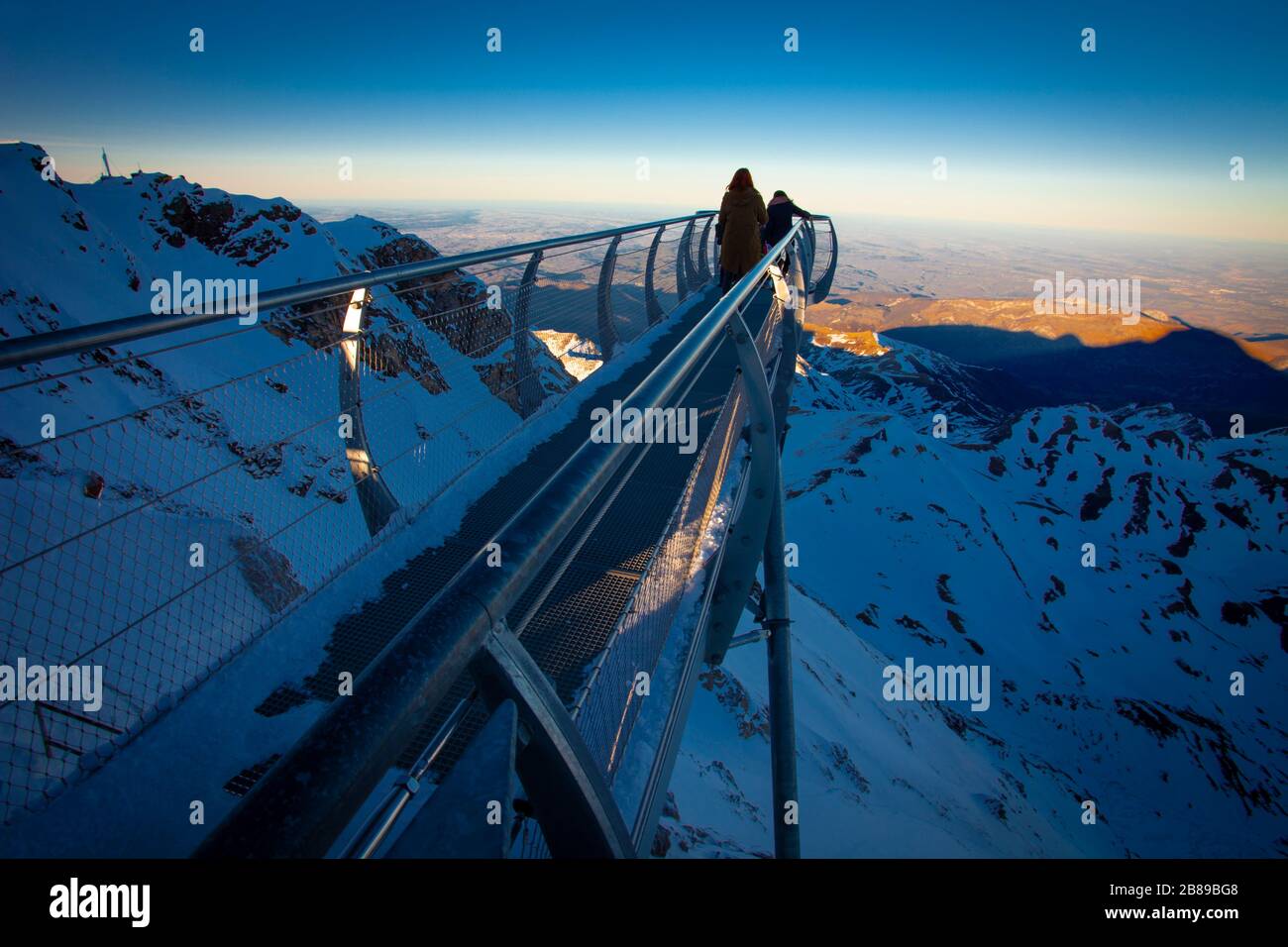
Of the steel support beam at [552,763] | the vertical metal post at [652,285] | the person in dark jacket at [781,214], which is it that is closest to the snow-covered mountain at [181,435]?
the steel support beam at [552,763]

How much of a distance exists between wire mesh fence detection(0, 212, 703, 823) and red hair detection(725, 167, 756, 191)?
3.99 feet

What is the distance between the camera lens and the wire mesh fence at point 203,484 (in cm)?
294

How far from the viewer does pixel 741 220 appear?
7.91 m

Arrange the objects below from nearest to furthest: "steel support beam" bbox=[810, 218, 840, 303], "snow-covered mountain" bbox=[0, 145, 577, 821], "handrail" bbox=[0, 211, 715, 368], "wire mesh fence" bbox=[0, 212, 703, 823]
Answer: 1. "handrail" bbox=[0, 211, 715, 368]
2. "wire mesh fence" bbox=[0, 212, 703, 823]
3. "snow-covered mountain" bbox=[0, 145, 577, 821]
4. "steel support beam" bbox=[810, 218, 840, 303]

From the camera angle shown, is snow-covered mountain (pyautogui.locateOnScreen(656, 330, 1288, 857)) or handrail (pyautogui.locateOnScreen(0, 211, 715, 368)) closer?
handrail (pyautogui.locateOnScreen(0, 211, 715, 368))

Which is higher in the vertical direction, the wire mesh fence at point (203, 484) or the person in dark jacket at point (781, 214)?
the person in dark jacket at point (781, 214)

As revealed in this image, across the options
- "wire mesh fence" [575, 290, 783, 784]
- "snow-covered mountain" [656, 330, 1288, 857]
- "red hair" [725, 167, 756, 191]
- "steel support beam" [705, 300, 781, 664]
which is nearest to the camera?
"wire mesh fence" [575, 290, 783, 784]

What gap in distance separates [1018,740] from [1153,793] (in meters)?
12.9

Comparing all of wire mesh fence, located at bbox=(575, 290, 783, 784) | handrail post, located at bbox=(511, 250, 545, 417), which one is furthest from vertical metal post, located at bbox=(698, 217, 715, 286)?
wire mesh fence, located at bbox=(575, 290, 783, 784)

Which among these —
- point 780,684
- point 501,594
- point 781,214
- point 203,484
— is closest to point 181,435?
point 203,484

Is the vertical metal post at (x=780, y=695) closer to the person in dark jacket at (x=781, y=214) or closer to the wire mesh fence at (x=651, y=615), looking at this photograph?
the wire mesh fence at (x=651, y=615)

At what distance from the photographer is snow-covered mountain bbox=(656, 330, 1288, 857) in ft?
69.1

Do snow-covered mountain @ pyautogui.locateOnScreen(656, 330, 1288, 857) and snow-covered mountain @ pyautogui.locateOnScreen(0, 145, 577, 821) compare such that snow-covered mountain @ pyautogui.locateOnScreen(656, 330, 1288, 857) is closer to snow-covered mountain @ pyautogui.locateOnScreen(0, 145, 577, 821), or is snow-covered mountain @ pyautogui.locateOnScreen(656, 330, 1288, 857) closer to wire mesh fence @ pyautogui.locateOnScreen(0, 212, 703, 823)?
wire mesh fence @ pyautogui.locateOnScreen(0, 212, 703, 823)

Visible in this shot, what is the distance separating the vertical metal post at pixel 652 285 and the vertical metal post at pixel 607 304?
1.53 m
